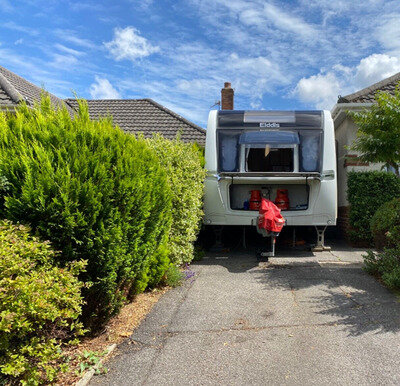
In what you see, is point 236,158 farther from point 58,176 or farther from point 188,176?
point 58,176

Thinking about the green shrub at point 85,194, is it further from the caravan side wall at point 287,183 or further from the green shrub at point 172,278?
the caravan side wall at point 287,183

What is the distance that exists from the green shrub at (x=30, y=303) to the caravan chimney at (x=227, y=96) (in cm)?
1409

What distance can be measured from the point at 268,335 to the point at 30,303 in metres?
2.41

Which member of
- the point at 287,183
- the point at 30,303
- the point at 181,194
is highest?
the point at 287,183

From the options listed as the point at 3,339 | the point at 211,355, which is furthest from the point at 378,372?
the point at 3,339

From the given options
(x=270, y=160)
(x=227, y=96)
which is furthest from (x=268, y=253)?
(x=227, y=96)

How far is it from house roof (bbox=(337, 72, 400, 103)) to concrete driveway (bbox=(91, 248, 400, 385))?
544 cm

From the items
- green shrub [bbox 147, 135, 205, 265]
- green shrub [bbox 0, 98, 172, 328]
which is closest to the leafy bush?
green shrub [bbox 147, 135, 205, 265]

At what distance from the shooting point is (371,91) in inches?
395

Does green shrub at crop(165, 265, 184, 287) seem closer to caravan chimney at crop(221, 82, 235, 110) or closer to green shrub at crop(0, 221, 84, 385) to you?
green shrub at crop(0, 221, 84, 385)

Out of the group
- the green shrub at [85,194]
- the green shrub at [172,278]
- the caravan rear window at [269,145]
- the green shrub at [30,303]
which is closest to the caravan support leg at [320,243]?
the caravan rear window at [269,145]

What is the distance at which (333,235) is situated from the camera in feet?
33.9

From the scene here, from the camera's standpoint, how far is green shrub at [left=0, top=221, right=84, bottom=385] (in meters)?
2.46

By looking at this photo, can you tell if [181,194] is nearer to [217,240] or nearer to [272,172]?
[272,172]
